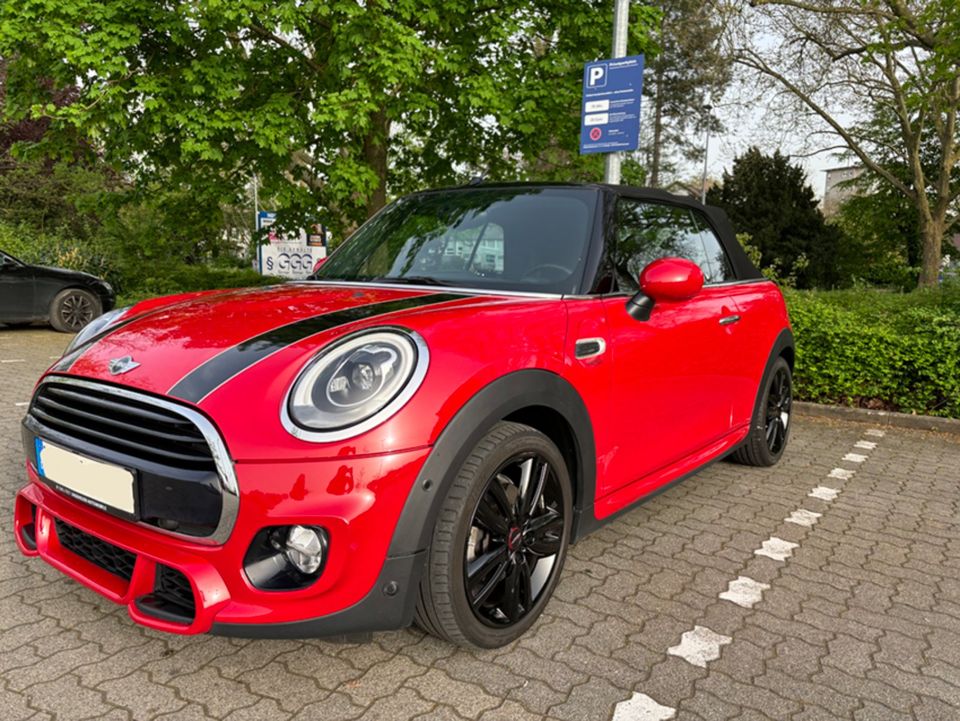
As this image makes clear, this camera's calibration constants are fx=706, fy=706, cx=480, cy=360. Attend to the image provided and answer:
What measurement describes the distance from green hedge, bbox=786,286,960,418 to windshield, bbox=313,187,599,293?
4.45 m

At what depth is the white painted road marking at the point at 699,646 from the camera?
92.2 inches

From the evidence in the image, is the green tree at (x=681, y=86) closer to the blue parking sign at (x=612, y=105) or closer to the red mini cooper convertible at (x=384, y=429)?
the blue parking sign at (x=612, y=105)

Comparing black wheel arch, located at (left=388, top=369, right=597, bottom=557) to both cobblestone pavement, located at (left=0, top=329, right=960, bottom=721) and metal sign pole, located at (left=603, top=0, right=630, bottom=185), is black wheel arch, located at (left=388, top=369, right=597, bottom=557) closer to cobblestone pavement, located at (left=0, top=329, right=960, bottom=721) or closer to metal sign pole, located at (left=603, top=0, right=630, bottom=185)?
cobblestone pavement, located at (left=0, top=329, right=960, bottom=721)

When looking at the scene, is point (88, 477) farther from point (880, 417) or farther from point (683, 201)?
point (880, 417)

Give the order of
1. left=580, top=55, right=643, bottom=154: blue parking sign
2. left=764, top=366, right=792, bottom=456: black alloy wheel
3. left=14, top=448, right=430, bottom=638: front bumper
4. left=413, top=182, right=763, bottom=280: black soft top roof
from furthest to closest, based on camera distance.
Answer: left=580, top=55, right=643, bottom=154: blue parking sign → left=764, top=366, right=792, bottom=456: black alloy wheel → left=413, top=182, right=763, bottom=280: black soft top roof → left=14, top=448, right=430, bottom=638: front bumper

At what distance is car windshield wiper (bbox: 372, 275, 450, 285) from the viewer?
2882 millimetres

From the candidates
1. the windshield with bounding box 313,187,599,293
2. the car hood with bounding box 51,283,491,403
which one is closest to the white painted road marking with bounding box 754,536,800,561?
the windshield with bounding box 313,187,599,293

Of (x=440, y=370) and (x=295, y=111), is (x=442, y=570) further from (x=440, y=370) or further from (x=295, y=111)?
(x=295, y=111)

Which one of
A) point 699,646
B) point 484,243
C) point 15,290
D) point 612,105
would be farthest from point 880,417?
point 15,290

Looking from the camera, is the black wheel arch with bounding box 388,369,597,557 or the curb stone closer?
the black wheel arch with bounding box 388,369,597,557

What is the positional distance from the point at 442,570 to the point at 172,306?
152 cm

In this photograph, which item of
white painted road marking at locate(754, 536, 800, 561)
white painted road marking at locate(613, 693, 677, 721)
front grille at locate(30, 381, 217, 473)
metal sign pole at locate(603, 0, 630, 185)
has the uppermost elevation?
metal sign pole at locate(603, 0, 630, 185)

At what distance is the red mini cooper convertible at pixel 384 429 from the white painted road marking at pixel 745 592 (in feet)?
1.69

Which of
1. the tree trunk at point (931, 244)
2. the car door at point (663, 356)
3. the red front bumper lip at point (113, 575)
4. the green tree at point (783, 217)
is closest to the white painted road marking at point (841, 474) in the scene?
the car door at point (663, 356)
